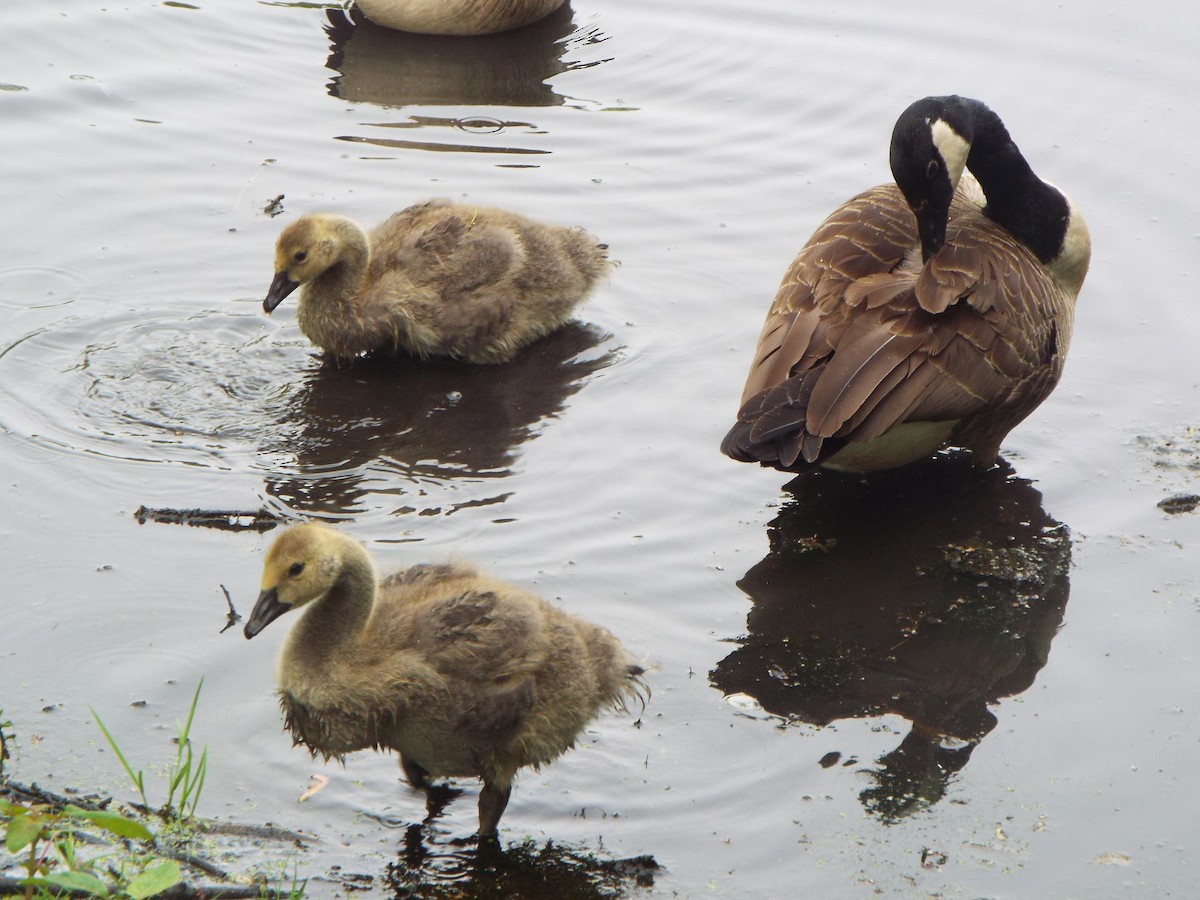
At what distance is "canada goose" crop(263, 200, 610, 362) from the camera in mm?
7965

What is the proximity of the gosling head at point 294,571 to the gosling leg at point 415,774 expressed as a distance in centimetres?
79

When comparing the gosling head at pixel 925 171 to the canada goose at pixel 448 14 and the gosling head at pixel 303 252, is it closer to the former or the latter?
the gosling head at pixel 303 252

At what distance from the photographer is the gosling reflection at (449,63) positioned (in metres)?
11.3

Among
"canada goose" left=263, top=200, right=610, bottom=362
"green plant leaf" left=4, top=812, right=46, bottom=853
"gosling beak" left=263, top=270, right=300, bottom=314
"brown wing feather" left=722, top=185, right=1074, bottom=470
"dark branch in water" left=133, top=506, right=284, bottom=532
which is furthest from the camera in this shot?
"canada goose" left=263, top=200, right=610, bottom=362

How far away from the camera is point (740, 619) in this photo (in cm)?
626

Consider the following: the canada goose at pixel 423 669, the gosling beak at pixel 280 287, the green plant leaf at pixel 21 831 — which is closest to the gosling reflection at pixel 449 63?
the gosling beak at pixel 280 287

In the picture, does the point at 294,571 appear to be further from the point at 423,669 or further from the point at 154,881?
the point at 154,881

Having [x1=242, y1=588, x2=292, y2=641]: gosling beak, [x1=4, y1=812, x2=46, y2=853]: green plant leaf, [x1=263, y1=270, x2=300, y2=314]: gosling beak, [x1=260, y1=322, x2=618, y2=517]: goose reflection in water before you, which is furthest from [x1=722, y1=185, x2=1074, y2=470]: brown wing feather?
[x1=4, y1=812, x2=46, y2=853]: green plant leaf

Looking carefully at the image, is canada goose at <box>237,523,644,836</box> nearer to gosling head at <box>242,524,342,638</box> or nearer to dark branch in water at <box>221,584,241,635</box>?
gosling head at <box>242,524,342,638</box>

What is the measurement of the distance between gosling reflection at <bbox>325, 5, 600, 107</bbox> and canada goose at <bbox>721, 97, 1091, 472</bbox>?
4.61 m

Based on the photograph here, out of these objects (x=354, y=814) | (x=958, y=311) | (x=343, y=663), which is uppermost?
(x=958, y=311)

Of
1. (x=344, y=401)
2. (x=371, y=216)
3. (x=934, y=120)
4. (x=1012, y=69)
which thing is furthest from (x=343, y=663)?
(x=1012, y=69)

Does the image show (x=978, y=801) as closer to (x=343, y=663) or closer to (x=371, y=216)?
(x=343, y=663)

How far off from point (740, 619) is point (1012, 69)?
7203mm
